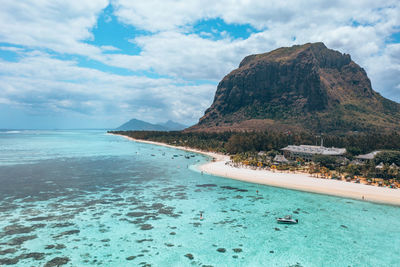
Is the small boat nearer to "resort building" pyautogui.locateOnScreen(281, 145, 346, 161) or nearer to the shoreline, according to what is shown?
the shoreline

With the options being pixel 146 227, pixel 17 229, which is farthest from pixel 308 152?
pixel 17 229

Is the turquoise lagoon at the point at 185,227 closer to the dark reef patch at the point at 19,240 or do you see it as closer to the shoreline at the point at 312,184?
the dark reef patch at the point at 19,240

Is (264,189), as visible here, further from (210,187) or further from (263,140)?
(263,140)

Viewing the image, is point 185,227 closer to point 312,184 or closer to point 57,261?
point 57,261

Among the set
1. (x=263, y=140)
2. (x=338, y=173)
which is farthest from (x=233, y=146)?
(x=338, y=173)

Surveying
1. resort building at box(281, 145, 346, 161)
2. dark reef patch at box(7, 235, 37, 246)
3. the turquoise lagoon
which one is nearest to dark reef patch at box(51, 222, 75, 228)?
the turquoise lagoon
